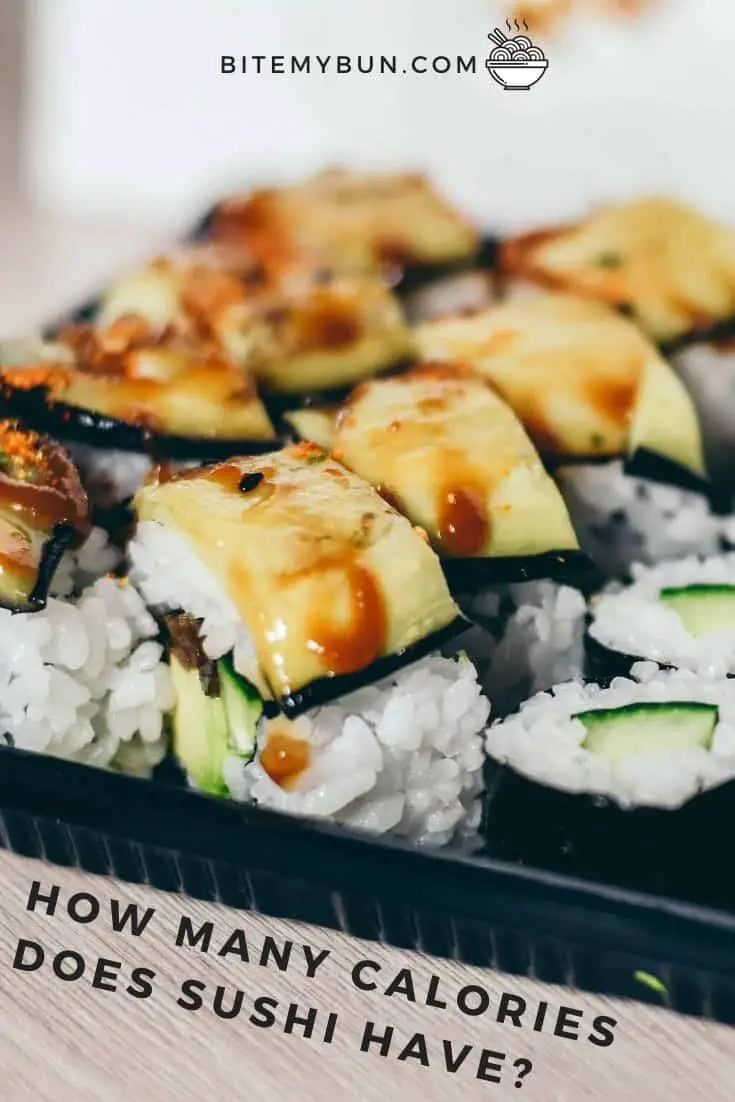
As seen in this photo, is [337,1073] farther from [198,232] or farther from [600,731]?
[198,232]

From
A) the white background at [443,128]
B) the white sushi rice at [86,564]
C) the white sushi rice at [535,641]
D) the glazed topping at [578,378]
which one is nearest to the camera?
the white sushi rice at [86,564]

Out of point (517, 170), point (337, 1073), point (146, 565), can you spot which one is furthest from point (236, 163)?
point (337, 1073)

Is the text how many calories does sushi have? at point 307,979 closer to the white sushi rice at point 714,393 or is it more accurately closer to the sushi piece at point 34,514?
the sushi piece at point 34,514

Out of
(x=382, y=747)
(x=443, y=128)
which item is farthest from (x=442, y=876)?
(x=443, y=128)

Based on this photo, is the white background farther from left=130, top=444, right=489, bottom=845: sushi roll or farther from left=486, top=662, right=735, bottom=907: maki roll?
left=486, top=662, right=735, bottom=907: maki roll

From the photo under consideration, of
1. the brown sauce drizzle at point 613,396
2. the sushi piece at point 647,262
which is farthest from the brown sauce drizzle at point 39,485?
the sushi piece at point 647,262

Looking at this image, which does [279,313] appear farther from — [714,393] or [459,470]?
[714,393]
